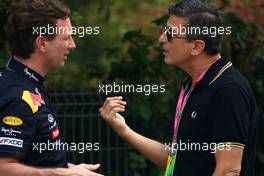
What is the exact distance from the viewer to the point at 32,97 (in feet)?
15.2

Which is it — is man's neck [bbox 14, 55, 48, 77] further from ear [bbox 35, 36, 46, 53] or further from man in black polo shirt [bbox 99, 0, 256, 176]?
man in black polo shirt [bbox 99, 0, 256, 176]

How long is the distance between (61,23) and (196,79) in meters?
0.85

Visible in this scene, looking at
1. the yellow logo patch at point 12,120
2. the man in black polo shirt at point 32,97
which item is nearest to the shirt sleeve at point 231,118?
the man in black polo shirt at point 32,97

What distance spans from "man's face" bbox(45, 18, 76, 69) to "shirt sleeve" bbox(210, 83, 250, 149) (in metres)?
0.91

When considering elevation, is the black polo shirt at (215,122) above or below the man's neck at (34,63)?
below

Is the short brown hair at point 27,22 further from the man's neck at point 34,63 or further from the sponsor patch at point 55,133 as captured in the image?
the sponsor patch at point 55,133

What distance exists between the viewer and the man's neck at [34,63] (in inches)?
189

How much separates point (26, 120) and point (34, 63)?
38cm

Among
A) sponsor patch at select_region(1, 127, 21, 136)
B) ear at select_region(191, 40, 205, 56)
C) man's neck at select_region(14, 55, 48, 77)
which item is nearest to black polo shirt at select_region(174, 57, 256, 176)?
ear at select_region(191, 40, 205, 56)

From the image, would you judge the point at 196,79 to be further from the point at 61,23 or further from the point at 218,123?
the point at 61,23

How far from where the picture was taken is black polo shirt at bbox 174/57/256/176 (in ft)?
15.8

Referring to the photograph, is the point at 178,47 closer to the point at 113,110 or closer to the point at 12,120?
the point at 113,110

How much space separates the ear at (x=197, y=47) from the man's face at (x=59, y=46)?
722 mm

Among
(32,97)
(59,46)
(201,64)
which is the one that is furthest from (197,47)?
(32,97)
